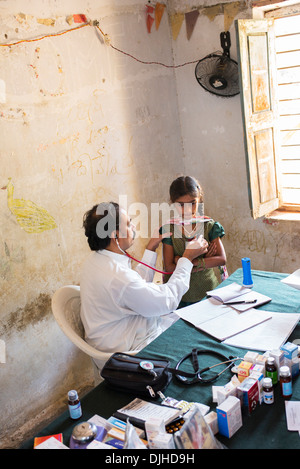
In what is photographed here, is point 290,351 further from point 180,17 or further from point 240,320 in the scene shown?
point 180,17

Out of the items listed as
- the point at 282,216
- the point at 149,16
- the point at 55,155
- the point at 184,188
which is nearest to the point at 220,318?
the point at 184,188

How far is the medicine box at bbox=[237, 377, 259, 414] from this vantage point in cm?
180

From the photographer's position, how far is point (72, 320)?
273 centimetres

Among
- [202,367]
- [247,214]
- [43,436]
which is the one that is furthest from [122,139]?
[43,436]

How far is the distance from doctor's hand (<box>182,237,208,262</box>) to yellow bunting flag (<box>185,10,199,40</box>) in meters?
2.25

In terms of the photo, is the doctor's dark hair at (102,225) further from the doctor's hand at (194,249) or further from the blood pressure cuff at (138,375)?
the blood pressure cuff at (138,375)

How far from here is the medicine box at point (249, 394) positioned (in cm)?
180

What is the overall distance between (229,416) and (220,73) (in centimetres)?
320

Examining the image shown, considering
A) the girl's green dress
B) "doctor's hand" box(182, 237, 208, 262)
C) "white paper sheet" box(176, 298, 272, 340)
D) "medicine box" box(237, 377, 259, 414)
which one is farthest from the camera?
the girl's green dress

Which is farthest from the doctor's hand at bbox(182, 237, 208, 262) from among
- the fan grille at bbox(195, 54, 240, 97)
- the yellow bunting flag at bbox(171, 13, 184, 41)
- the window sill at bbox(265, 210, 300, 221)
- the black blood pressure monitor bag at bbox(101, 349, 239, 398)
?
the yellow bunting flag at bbox(171, 13, 184, 41)

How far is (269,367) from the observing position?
1.94 metres

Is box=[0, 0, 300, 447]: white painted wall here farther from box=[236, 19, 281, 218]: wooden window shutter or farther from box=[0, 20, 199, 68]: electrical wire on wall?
box=[236, 19, 281, 218]: wooden window shutter

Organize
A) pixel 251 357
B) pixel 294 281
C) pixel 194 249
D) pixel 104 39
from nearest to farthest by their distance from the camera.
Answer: pixel 251 357 → pixel 294 281 → pixel 194 249 → pixel 104 39
